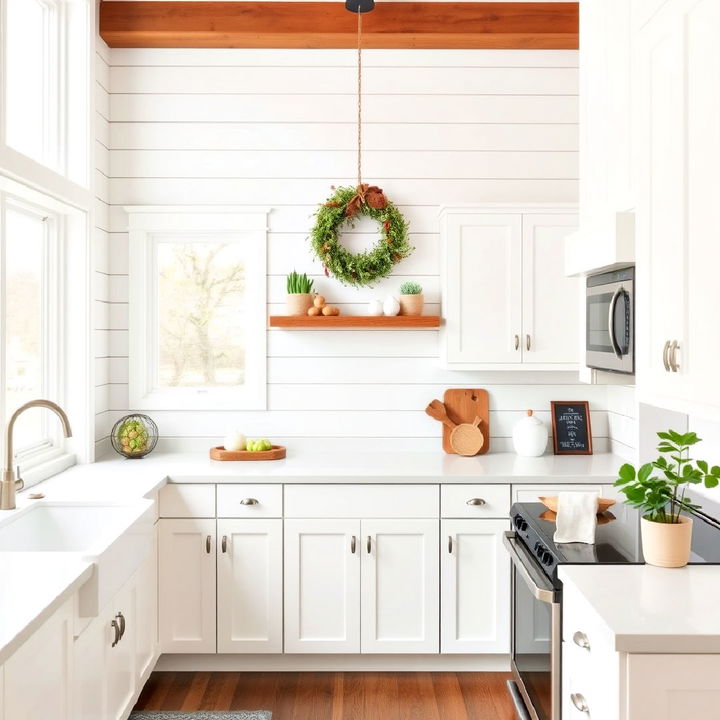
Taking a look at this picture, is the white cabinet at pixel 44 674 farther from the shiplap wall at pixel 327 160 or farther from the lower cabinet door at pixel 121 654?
the shiplap wall at pixel 327 160

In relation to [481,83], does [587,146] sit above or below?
below

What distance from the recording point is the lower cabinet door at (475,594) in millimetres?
3166

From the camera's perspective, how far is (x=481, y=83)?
3.71m

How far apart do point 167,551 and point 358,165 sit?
6.62 feet

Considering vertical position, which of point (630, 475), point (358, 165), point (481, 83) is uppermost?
point (481, 83)

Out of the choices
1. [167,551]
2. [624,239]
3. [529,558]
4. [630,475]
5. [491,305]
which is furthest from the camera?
[491,305]

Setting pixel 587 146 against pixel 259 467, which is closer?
pixel 587 146

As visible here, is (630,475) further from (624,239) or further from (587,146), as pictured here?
(587,146)

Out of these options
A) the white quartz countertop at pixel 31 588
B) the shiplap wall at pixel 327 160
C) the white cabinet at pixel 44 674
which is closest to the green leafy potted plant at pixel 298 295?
the shiplap wall at pixel 327 160

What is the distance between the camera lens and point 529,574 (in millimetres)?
2225

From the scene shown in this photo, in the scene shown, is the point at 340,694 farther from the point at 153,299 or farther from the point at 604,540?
the point at 153,299

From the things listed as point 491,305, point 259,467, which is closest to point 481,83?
point 491,305

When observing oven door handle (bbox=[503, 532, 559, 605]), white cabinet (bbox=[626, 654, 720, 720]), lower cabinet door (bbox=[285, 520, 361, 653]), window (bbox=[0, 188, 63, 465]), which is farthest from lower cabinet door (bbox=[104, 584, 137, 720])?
white cabinet (bbox=[626, 654, 720, 720])

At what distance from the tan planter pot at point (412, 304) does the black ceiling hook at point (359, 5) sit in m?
1.31
